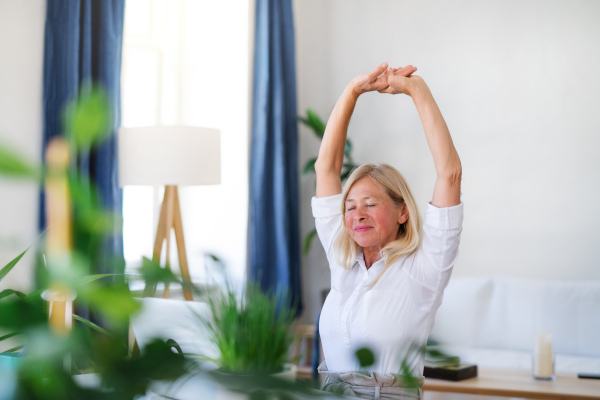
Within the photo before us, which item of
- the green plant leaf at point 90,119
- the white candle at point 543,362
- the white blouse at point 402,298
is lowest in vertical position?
the white candle at point 543,362

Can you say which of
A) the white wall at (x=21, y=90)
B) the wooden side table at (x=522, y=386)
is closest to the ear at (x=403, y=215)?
the wooden side table at (x=522, y=386)

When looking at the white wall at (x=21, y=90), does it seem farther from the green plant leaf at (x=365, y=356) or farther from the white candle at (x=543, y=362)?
the green plant leaf at (x=365, y=356)

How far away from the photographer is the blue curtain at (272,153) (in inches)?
188

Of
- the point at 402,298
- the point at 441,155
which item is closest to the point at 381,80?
the point at 441,155

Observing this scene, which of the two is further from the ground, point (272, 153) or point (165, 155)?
point (272, 153)

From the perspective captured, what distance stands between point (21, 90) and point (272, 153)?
6.61 feet

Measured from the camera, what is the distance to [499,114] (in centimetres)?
475

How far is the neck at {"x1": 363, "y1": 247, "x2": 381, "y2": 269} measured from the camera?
1.95m

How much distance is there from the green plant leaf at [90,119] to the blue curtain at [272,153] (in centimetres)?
450

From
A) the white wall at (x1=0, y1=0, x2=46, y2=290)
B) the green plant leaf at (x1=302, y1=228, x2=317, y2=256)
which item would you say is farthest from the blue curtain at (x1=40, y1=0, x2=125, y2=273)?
the green plant leaf at (x1=302, y1=228, x2=317, y2=256)

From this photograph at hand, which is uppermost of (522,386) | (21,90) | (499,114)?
(499,114)

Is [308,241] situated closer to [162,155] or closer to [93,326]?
[162,155]

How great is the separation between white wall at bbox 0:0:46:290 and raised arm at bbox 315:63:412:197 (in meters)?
1.78

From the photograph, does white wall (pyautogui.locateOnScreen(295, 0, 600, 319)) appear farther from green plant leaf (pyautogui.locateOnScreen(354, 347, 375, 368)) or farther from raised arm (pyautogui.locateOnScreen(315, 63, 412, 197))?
green plant leaf (pyautogui.locateOnScreen(354, 347, 375, 368))
